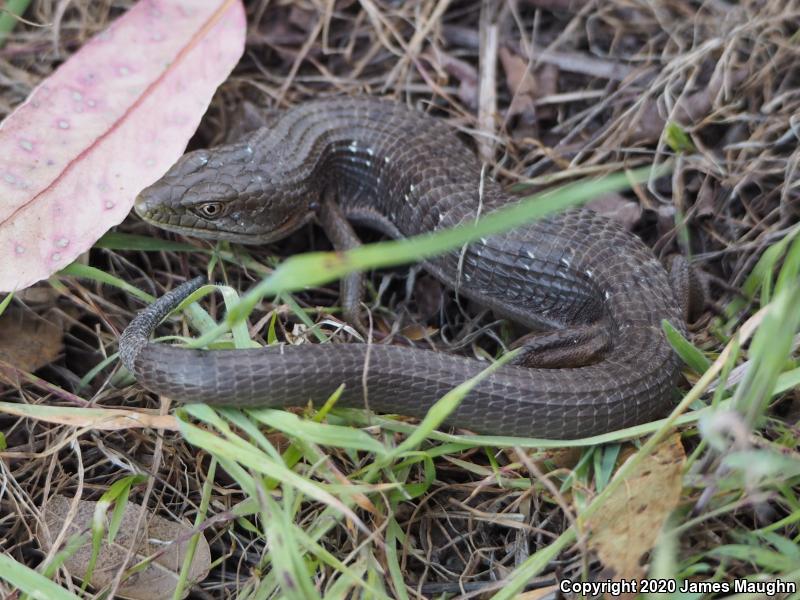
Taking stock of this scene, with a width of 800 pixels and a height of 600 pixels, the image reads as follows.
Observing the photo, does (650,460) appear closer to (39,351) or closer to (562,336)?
(562,336)

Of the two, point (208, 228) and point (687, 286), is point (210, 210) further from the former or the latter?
point (687, 286)

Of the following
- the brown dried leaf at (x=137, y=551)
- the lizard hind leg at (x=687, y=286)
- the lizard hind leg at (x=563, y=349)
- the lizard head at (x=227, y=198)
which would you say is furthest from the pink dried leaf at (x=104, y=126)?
the lizard hind leg at (x=687, y=286)

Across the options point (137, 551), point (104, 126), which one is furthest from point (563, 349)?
point (104, 126)

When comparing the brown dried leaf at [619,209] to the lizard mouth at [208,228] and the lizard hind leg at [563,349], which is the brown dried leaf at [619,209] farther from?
the lizard mouth at [208,228]

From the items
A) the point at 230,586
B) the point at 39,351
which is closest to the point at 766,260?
the point at 230,586

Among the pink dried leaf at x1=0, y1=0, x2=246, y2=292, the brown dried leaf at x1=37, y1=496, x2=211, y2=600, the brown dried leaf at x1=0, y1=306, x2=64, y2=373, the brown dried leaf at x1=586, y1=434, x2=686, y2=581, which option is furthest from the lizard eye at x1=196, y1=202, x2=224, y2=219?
the brown dried leaf at x1=586, y1=434, x2=686, y2=581

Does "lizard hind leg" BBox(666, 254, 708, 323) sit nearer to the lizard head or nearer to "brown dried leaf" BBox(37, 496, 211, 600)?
the lizard head

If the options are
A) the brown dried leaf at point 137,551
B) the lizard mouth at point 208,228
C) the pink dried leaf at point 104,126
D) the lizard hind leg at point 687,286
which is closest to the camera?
the brown dried leaf at point 137,551
